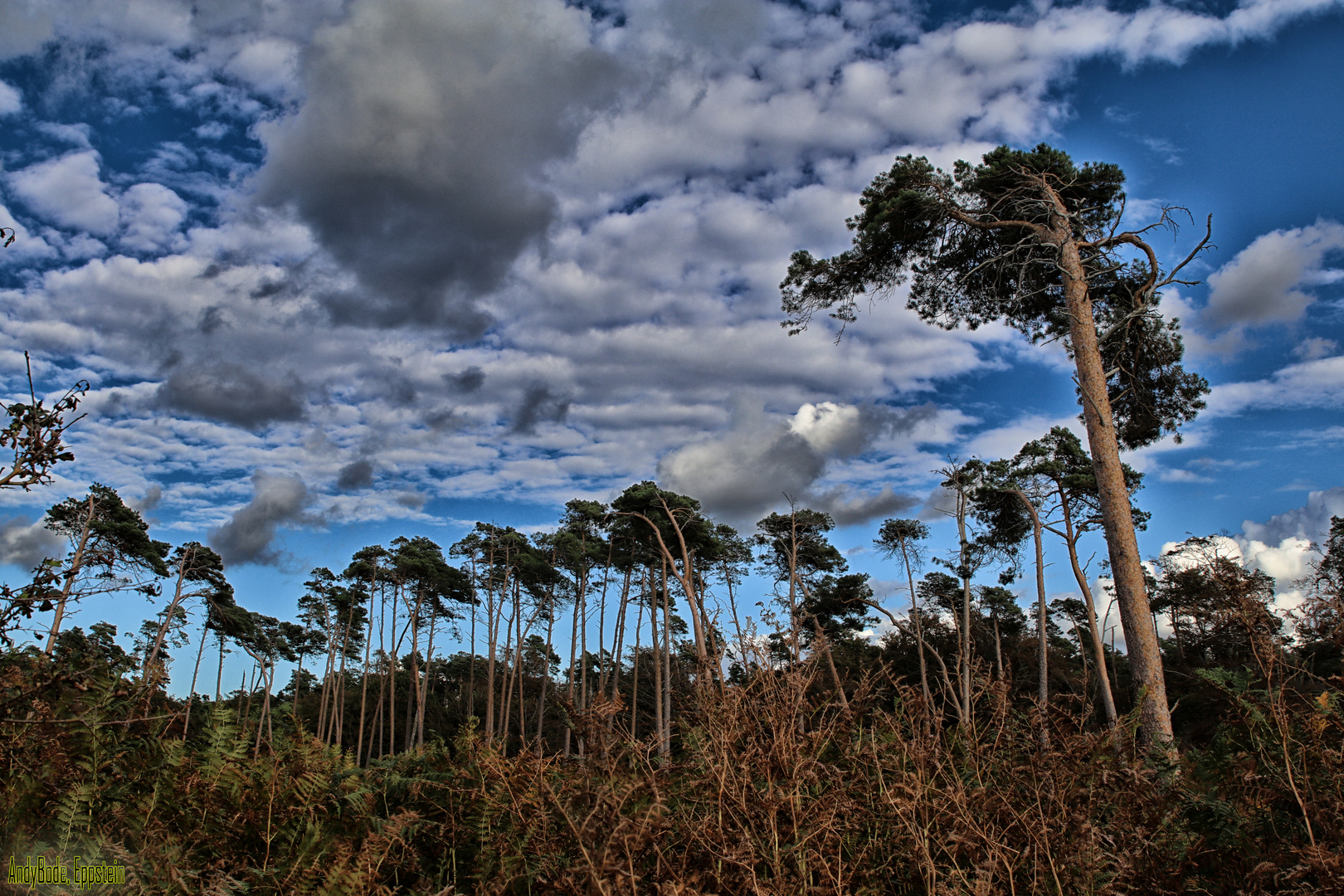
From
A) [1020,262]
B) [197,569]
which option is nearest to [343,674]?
[197,569]

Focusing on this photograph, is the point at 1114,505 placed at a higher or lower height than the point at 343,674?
higher

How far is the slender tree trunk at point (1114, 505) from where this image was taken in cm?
888

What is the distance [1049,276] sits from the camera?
12117 millimetres

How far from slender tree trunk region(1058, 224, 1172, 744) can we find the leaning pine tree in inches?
0.8

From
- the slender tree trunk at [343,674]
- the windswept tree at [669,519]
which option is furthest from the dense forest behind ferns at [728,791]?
the slender tree trunk at [343,674]

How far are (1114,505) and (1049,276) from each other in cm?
443

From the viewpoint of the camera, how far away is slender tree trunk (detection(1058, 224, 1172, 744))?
8.88 meters

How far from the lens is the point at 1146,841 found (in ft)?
8.48

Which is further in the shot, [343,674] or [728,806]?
[343,674]

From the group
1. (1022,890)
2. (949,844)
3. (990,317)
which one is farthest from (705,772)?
(990,317)

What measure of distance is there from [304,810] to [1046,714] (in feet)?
10.5

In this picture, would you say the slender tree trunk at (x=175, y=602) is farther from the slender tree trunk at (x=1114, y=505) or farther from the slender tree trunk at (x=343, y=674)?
the slender tree trunk at (x=1114, y=505)

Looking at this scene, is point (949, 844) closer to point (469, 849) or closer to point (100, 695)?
point (469, 849)

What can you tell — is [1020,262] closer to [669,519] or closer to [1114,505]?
[1114,505]
